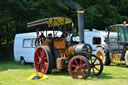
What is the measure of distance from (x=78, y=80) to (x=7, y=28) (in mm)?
12865

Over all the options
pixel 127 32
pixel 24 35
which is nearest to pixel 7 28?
pixel 24 35

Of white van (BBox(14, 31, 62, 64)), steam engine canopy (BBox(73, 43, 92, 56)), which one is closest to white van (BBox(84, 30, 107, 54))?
white van (BBox(14, 31, 62, 64))

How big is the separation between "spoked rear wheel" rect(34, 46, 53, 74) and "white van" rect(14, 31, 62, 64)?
407cm

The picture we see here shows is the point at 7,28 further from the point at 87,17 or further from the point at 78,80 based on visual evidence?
the point at 78,80

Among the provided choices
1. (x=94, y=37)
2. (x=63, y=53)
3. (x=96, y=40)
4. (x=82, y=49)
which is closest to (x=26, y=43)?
(x=94, y=37)

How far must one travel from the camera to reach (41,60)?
27.9ft

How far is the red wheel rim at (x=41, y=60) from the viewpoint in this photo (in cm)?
838

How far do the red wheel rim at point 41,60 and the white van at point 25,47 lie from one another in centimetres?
404

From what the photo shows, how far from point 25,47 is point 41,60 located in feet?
17.5

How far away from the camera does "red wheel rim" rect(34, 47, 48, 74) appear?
27.5 feet

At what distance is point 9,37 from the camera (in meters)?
17.4

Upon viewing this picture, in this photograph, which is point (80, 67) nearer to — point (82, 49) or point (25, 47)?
point (82, 49)

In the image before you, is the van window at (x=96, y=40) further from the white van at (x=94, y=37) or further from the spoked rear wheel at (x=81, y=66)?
the spoked rear wheel at (x=81, y=66)

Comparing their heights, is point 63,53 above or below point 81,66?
above
